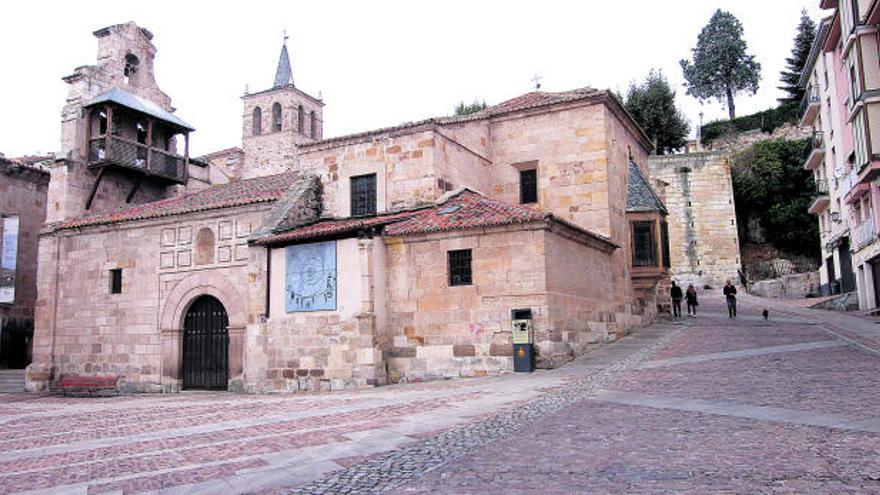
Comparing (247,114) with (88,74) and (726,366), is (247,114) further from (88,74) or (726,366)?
(726,366)

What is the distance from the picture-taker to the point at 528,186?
2236 centimetres

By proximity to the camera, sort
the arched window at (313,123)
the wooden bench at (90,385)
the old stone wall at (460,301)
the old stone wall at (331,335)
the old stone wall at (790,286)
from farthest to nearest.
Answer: the arched window at (313,123) → the old stone wall at (790,286) → the wooden bench at (90,385) → the old stone wall at (331,335) → the old stone wall at (460,301)

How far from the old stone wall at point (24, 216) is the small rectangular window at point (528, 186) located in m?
19.7

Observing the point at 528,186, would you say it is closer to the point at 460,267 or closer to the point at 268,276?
the point at 460,267

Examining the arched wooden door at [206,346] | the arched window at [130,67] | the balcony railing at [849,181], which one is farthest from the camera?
the arched window at [130,67]

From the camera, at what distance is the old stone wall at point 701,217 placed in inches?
1651

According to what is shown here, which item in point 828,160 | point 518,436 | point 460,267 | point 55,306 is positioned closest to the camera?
point 518,436

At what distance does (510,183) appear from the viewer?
22500mm

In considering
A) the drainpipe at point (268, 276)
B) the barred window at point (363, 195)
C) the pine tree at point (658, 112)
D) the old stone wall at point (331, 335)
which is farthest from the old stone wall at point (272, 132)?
the old stone wall at point (331, 335)

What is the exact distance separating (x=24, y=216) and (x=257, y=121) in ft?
117

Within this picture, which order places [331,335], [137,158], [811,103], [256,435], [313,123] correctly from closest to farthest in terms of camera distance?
[256,435]
[331,335]
[137,158]
[811,103]
[313,123]

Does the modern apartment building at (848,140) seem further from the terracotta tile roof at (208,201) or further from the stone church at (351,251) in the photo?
the terracotta tile roof at (208,201)

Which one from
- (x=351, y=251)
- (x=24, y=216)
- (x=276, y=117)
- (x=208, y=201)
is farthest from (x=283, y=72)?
(x=351, y=251)

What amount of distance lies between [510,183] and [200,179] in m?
15.4
